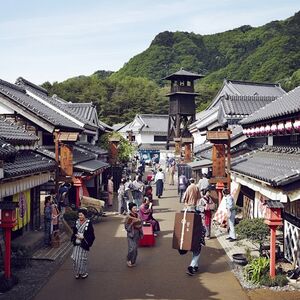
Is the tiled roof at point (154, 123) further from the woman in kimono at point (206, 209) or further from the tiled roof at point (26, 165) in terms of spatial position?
the woman in kimono at point (206, 209)

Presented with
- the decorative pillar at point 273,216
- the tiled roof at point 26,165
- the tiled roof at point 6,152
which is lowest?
the decorative pillar at point 273,216

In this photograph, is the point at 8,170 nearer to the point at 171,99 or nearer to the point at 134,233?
the point at 134,233

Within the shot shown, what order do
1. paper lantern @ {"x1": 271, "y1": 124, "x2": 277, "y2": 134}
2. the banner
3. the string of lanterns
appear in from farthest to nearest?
1. paper lantern @ {"x1": 271, "y1": 124, "x2": 277, "y2": 134}
2. the string of lanterns
3. the banner

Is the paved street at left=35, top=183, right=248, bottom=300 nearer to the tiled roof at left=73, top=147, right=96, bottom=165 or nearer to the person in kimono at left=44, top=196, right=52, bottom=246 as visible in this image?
the person in kimono at left=44, top=196, right=52, bottom=246

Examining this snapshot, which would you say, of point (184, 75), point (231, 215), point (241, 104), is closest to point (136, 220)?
point (231, 215)

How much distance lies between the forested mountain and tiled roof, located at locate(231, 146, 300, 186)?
156 feet

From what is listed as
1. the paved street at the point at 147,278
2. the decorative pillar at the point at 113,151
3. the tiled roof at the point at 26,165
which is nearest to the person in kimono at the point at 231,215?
the paved street at the point at 147,278

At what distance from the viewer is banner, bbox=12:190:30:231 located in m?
12.8

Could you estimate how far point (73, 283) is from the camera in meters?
10.0

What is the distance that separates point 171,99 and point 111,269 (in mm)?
42586

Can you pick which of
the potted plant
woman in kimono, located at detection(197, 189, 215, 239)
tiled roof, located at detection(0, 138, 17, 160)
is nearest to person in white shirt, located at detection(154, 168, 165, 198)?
woman in kimono, located at detection(197, 189, 215, 239)

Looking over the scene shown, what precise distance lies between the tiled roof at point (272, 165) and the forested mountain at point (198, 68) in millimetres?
47583

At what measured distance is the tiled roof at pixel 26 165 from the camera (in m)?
11.0

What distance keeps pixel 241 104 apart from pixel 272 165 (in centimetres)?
1472
